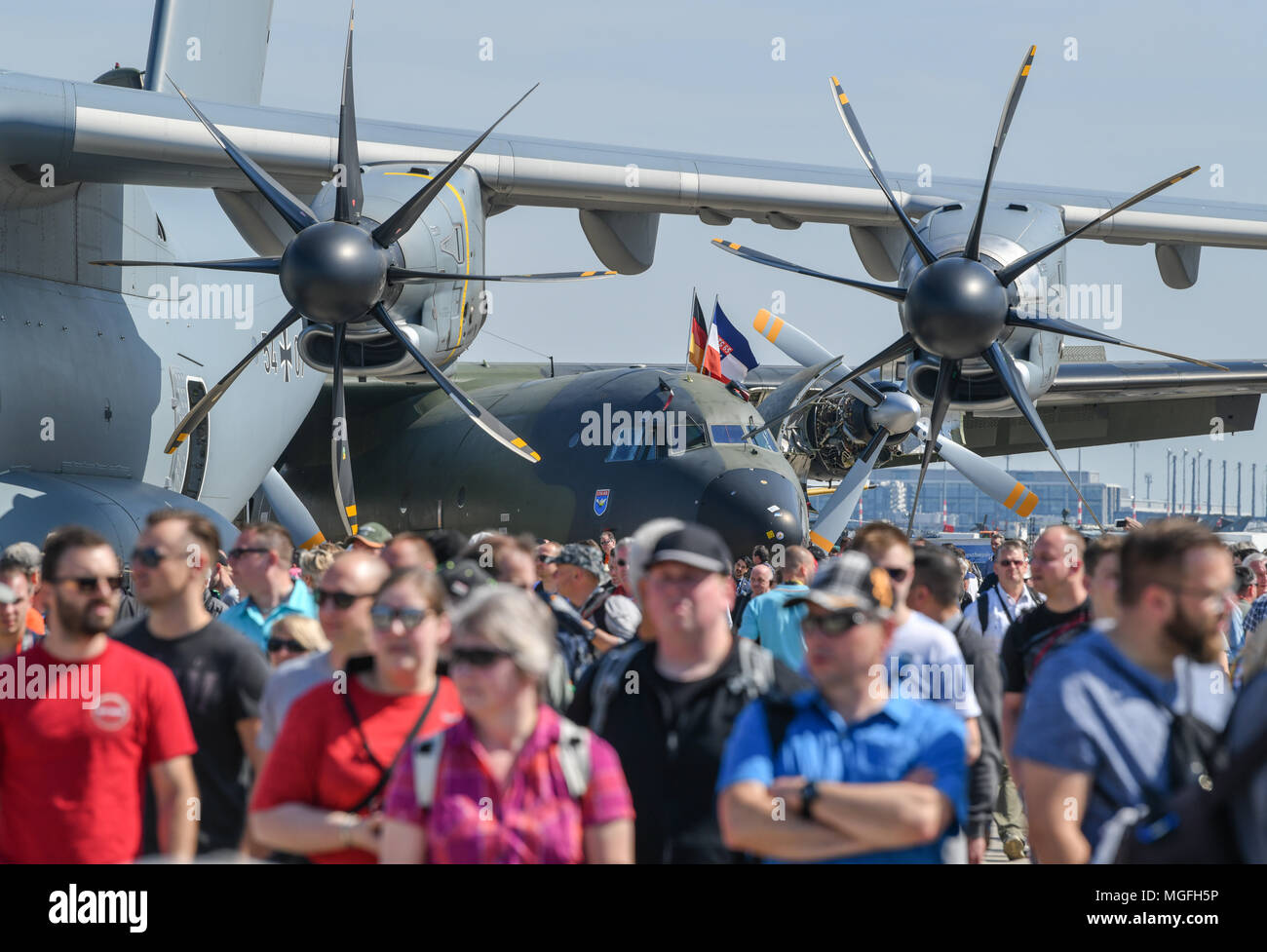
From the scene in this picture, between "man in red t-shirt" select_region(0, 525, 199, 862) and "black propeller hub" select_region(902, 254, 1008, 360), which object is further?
"black propeller hub" select_region(902, 254, 1008, 360)

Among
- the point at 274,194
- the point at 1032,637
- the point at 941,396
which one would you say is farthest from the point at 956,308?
the point at 274,194

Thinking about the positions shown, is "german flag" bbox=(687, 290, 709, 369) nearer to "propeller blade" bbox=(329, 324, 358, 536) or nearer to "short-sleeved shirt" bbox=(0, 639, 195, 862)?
"propeller blade" bbox=(329, 324, 358, 536)

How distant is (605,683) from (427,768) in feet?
2.72

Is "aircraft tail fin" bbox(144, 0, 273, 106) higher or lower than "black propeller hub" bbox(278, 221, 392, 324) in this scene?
higher

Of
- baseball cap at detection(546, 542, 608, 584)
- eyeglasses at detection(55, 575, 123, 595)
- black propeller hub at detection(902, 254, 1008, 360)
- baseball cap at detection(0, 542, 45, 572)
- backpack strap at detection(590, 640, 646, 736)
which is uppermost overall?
black propeller hub at detection(902, 254, 1008, 360)

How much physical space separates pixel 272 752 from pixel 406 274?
726cm

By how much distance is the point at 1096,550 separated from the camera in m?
5.66

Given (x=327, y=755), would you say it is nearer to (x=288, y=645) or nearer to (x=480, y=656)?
(x=480, y=656)

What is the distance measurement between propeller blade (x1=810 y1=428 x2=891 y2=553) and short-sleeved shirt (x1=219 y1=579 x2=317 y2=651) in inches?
284

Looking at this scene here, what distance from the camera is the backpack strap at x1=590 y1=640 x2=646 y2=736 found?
3.87 metres

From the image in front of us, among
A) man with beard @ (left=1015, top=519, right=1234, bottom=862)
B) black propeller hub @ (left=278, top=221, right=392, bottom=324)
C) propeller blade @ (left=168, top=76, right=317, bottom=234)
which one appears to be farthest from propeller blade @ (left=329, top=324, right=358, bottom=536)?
man with beard @ (left=1015, top=519, right=1234, bottom=862)
